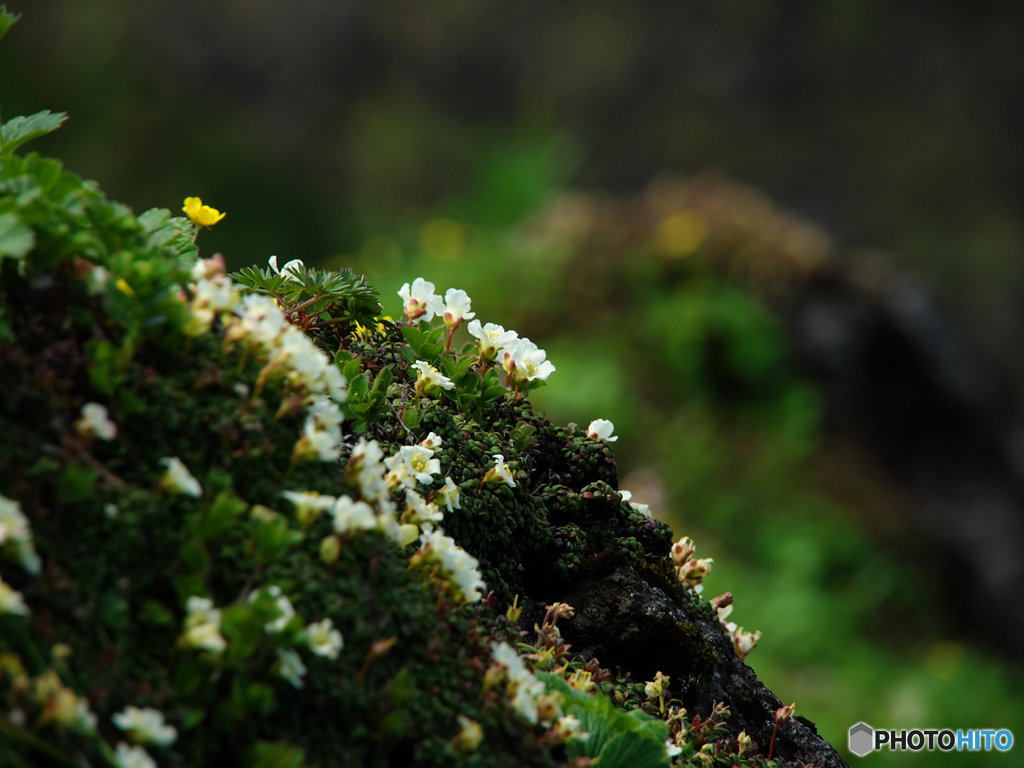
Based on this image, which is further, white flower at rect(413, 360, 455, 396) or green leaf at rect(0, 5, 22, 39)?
white flower at rect(413, 360, 455, 396)

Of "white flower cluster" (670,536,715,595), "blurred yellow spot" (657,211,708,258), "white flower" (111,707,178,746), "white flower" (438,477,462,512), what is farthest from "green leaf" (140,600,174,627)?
"blurred yellow spot" (657,211,708,258)

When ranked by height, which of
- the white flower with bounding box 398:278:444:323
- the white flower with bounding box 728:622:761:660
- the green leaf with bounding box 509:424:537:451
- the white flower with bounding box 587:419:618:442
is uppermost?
the white flower with bounding box 398:278:444:323

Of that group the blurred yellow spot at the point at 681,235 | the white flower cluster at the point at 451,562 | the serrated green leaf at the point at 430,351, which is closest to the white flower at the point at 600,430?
the serrated green leaf at the point at 430,351

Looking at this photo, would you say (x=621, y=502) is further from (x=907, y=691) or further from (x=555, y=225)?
(x=555, y=225)

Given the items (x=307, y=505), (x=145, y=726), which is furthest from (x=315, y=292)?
(x=145, y=726)

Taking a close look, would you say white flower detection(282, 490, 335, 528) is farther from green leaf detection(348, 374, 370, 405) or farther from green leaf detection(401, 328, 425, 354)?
green leaf detection(401, 328, 425, 354)

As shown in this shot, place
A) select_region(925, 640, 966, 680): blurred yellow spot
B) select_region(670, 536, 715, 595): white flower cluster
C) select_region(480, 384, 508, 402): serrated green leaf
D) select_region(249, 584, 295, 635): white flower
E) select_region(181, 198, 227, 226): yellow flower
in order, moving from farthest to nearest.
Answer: select_region(925, 640, 966, 680): blurred yellow spot, select_region(670, 536, 715, 595): white flower cluster, select_region(480, 384, 508, 402): serrated green leaf, select_region(181, 198, 227, 226): yellow flower, select_region(249, 584, 295, 635): white flower

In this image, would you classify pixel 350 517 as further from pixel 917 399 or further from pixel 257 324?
pixel 917 399

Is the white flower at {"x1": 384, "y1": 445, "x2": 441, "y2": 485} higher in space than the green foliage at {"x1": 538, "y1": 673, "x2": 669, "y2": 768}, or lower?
higher

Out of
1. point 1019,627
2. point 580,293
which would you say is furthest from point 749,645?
point 1019,627
